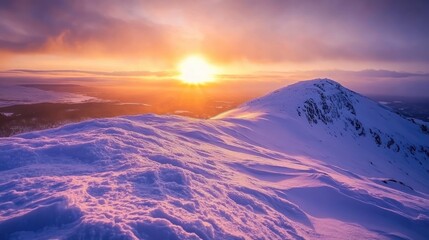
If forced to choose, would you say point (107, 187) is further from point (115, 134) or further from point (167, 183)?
point (115, 134)

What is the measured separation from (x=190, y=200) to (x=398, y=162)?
2009 inches

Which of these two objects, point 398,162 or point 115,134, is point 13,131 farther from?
point 398,162

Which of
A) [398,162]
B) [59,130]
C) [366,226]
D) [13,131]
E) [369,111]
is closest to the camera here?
[366,226]

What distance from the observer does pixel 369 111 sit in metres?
66.4

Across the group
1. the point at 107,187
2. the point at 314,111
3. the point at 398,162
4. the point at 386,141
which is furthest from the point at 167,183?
the point at 386,141

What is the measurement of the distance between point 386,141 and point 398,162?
25.3 ft

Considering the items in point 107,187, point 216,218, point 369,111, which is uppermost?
point 107,187

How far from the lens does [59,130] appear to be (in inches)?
538

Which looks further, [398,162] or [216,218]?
[398,162]

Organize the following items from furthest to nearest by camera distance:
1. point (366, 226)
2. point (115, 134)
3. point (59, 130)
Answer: point (59, 130) → point (115, 134) → point (366, 226)

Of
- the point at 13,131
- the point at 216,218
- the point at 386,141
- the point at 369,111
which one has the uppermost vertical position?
the point at 216,218

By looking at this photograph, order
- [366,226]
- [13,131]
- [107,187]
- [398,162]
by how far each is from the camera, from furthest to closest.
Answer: [13,131]
[398,162]
[366,226]
[107,187]

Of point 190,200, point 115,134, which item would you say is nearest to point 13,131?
point 115,134

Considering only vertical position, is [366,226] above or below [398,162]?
above
